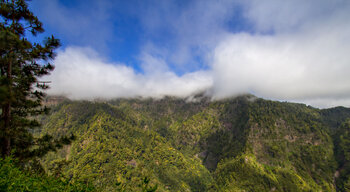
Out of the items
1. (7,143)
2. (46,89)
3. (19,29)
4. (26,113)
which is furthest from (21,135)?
(19,29)

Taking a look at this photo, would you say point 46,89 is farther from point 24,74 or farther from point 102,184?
point 102,184

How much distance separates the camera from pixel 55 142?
1466 cm

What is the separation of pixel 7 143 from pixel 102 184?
10.7m

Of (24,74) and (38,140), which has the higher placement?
(24,74)

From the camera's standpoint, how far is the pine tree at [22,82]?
1087 centimetres

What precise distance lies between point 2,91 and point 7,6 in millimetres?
9793

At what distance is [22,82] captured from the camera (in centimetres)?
1173

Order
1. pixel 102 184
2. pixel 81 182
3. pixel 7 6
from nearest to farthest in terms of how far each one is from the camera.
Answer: pixel 81 182 < pixel 102 184 < pixel 7 6

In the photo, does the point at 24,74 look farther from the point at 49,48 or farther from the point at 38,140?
the point at 38,140

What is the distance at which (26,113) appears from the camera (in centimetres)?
1398

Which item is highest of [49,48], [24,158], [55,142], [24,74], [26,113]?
[49,48]

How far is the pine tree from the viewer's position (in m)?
10.9

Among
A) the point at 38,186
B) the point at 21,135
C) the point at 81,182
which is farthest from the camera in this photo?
the point at 21,135

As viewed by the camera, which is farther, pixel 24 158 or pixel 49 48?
pixel 24 158
